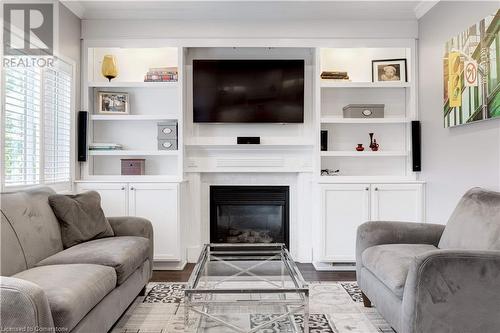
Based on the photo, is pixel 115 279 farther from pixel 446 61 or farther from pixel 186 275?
pixel 446 61

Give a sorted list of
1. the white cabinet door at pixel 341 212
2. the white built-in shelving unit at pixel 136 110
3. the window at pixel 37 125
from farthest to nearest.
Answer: the white built-in shelving unit at pixel 136 110 < the white cabinet door at pixel 341 212 < the window at pixel 37 125

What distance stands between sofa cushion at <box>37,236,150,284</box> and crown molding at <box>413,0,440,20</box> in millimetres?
3498

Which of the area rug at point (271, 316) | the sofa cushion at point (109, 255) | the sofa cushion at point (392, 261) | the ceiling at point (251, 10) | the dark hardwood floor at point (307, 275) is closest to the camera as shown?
the sofa cushion at point (392, 261)

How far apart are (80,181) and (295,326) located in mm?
2629

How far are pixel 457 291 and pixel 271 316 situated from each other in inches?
45.6

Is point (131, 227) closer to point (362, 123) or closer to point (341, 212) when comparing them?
point (341, 212)

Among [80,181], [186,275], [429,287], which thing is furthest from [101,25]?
[429,287]

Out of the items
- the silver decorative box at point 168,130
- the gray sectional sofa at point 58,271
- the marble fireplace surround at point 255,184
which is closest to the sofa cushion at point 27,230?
the gray sectional sofa at point 58,271

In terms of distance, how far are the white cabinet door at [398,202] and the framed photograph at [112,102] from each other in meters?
2.86

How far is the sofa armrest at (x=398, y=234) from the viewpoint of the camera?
2801 mm

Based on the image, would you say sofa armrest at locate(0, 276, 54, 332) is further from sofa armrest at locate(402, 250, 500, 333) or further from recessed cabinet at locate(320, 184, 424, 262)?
recessed cabinet at locate(320, 184, 424, 262)

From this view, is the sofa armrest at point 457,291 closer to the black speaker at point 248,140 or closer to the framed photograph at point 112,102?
the black speaker at point 248,140

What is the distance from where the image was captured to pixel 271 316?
2.47 metres

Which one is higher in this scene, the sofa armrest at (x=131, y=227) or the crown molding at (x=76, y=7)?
the crown molding at (x=76, y=7)
